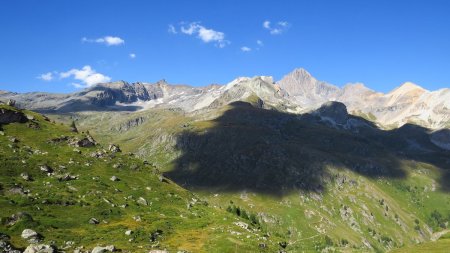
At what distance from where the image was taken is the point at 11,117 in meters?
138

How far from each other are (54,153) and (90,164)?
10.2 m

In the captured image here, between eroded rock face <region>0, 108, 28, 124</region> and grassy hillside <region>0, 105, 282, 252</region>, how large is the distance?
7.50ft

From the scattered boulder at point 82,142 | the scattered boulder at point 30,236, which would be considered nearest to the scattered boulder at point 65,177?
the scattered boulder at point 82,142

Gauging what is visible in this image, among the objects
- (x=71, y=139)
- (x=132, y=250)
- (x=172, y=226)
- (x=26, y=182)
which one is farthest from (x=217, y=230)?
(x=71, y=139)

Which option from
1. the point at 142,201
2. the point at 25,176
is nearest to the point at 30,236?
the point at 25,176

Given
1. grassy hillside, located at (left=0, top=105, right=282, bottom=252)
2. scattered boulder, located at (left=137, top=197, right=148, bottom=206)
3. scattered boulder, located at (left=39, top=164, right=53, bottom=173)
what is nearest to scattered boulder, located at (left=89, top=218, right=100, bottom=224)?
grassy hillside, located at (left=0, top=105, right=282, bottom=252)

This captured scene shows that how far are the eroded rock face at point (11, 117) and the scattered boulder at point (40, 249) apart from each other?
80129 millimetres

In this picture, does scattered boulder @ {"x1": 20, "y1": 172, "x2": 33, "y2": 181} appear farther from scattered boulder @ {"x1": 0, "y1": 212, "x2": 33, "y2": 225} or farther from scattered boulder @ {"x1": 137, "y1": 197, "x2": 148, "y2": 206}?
scattered boulder @ {"x1": 137, "y1": 197, "x2": 148, "y2": 206}

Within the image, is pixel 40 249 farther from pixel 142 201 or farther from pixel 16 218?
pixel 142 201

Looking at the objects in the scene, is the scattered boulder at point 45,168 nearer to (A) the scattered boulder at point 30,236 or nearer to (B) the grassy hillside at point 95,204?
(B) the grassy hillside at point 95,204

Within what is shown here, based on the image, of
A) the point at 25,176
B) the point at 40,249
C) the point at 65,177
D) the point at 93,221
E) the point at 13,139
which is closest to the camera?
the point at 40,249

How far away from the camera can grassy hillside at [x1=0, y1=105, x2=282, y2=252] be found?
80.7 metres

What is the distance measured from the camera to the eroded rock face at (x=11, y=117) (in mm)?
135750

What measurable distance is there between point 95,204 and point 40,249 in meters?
32.2
